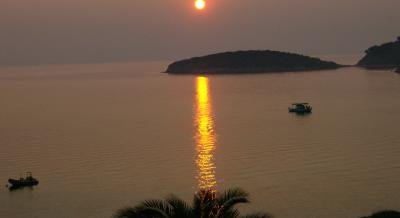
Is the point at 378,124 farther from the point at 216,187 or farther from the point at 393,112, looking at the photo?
the point at 216,187

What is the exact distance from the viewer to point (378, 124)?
2552 inches

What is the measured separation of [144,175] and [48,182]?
224 inches

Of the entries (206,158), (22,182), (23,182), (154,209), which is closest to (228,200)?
(154,209)

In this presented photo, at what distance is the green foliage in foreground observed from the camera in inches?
527

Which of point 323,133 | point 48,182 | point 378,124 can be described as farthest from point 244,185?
point 378,124

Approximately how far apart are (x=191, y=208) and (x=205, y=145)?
129 feet

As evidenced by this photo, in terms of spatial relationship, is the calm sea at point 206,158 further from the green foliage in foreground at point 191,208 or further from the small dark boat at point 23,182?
the green foliage in foreground at point 191,208

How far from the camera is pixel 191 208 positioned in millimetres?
13594

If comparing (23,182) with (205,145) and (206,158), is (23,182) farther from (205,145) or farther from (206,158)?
(205,145)

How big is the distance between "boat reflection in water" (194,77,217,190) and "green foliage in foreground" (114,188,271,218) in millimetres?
3099

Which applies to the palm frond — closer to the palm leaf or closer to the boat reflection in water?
the palm leaf

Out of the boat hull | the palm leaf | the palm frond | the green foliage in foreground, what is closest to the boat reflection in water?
the palm frond

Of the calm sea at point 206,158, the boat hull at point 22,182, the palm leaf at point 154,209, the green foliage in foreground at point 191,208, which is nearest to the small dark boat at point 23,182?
the boat hull at point 22,182

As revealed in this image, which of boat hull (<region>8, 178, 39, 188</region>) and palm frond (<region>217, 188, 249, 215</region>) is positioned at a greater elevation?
palm frond (<region>217, 188, 249, 215</region>)
